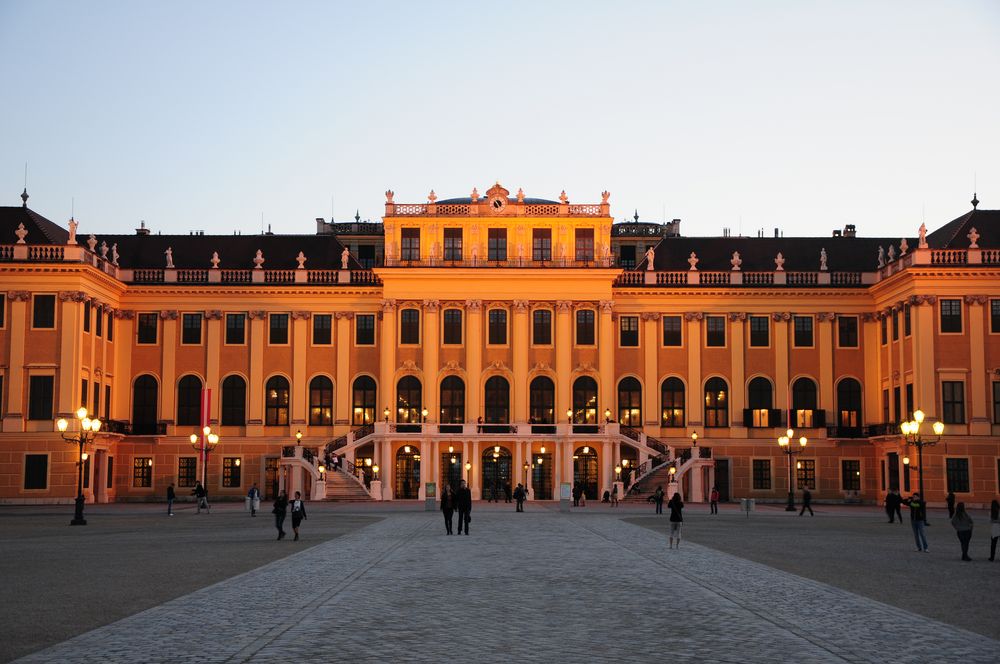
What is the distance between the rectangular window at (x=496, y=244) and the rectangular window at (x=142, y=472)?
2529 centimetres

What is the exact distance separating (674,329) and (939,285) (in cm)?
1689

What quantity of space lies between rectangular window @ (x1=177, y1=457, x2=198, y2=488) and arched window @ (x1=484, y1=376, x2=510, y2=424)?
18914mm

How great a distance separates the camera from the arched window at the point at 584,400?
7994 cm

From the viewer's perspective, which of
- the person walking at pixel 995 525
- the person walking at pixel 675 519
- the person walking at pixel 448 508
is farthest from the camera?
the person walking at pixel 448 508

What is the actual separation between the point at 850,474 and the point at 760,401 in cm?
729

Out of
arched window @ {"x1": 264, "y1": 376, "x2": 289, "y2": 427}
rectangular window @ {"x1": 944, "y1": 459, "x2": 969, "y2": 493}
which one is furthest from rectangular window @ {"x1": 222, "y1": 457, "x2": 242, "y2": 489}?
rectangular window @ {"x1": 944, "y1": 459, "x2": 969, "y2": 493}

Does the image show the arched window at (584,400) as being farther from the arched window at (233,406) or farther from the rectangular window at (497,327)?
the arched window at (233,406)

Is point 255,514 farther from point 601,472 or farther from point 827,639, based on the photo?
point 827,639

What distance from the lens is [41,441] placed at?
71.4m

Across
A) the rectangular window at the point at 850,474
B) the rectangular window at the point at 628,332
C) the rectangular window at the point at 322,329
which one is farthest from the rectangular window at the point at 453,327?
the rectangular window at the point at 850,474

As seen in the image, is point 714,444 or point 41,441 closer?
point 41,441

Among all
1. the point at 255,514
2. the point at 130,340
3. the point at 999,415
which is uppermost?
the point at 130,340

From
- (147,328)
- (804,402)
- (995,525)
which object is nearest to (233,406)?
(147,328)

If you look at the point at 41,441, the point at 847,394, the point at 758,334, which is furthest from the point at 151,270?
the point at 847,394
